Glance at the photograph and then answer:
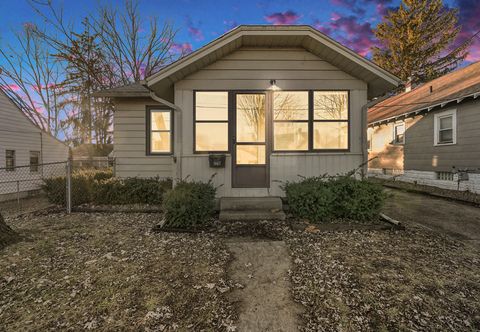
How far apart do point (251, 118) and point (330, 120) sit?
180 centimetres

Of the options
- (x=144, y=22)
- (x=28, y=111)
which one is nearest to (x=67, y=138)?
(x=28, y=111)

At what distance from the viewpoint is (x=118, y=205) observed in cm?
636

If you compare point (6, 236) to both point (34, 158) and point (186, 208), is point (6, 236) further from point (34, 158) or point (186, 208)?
point (34, 158)

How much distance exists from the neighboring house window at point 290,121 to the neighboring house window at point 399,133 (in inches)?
345

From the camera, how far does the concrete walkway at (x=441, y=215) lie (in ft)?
14.0

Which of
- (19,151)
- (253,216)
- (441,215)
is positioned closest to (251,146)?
(253,216)

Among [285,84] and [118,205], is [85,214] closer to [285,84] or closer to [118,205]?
[118,205]

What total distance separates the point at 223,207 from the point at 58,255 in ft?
8.93

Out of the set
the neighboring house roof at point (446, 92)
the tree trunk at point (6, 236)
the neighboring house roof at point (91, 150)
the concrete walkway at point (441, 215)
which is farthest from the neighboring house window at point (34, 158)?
the neighboring house roof at point (446, 92)

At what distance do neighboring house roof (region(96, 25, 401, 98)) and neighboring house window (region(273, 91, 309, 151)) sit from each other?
38.4 inches

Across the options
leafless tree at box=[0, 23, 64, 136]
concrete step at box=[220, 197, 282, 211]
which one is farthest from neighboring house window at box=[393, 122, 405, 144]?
leafless tree at box=[0, 23, 64, 136]

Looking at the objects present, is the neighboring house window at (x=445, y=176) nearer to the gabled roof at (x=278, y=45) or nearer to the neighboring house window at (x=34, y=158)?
the gabled roof at (x=278, y=45)

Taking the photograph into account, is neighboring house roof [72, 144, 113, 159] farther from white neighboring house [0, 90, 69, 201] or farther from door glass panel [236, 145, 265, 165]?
door glass panel [236, 145, 265, 165]

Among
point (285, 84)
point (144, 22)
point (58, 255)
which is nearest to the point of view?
point (58, 255)
